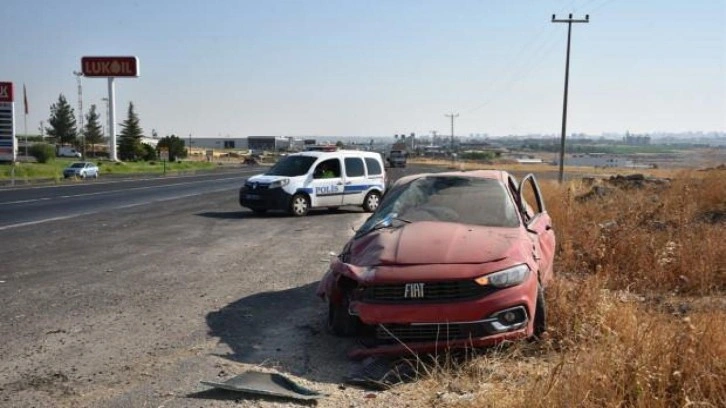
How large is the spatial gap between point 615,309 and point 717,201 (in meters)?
11.6

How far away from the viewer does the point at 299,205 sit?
68.3ft

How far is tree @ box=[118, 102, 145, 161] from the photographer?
116 m

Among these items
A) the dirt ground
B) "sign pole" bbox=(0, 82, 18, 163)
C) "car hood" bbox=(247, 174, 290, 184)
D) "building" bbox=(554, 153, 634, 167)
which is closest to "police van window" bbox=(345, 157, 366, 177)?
"car hood" bbox=(247, 174, 290, 184)

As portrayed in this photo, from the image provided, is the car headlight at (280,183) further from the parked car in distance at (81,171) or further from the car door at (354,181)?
the parked car in distance at (81,171)

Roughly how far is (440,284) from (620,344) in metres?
1.38

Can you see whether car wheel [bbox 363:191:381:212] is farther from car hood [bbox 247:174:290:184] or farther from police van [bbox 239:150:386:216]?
car hood [bbox 247:174:290:184]

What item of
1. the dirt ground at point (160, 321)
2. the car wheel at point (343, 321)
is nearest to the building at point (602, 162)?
the dirt ground at point (160, 321)

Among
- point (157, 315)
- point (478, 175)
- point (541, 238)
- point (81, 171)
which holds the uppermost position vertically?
point (478, 175)

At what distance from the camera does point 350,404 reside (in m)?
4.93

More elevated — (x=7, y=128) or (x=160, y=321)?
(x=7, y=128)

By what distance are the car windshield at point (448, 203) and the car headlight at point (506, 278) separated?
3.57 feet

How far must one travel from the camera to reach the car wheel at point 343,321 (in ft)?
21.3

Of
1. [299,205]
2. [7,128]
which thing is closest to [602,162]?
[7,128]

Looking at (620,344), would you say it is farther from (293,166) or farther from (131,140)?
(131,140)
